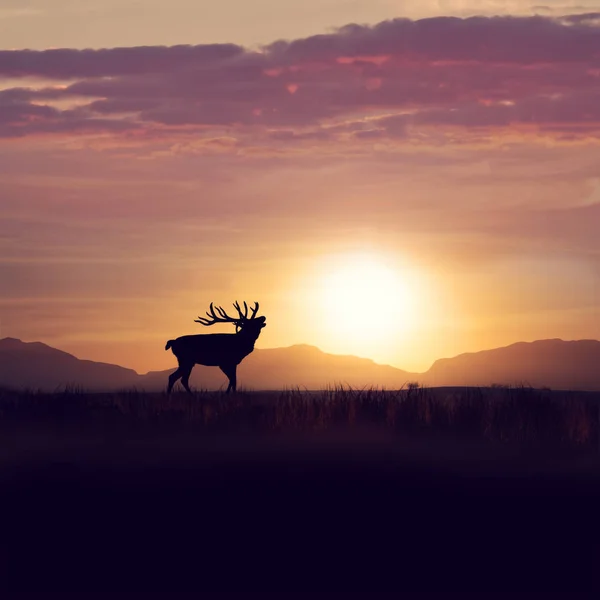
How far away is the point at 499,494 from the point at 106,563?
18.6 feet

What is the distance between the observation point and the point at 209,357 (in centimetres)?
3378

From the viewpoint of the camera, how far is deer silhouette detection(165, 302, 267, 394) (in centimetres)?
3334

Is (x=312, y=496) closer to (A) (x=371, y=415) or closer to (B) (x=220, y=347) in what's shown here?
(A) (x=371, y=415)

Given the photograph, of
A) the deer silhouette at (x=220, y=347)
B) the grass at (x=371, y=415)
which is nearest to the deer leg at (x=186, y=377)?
the deer silhouette at (x=220, y=347)

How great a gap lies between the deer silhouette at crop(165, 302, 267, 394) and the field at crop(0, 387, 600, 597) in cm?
1034

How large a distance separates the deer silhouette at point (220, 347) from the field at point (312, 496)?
1034 cm

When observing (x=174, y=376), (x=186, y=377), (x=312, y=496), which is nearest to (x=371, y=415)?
(x=312, y=496)

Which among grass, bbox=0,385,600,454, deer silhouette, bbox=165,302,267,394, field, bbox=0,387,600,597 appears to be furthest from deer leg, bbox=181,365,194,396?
field, bbox=0,387,600,597

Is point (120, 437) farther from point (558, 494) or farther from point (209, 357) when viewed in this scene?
point (209, 357)

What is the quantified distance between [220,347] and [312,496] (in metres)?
18.6

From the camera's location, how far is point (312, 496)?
15.4 meters

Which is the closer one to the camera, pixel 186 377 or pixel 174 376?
pixel 174 376

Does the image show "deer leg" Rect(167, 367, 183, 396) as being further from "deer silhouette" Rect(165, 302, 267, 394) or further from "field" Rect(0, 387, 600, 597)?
"field" Rect(0, 387, 600, 597)

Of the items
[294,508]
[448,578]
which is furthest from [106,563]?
[448,578]
